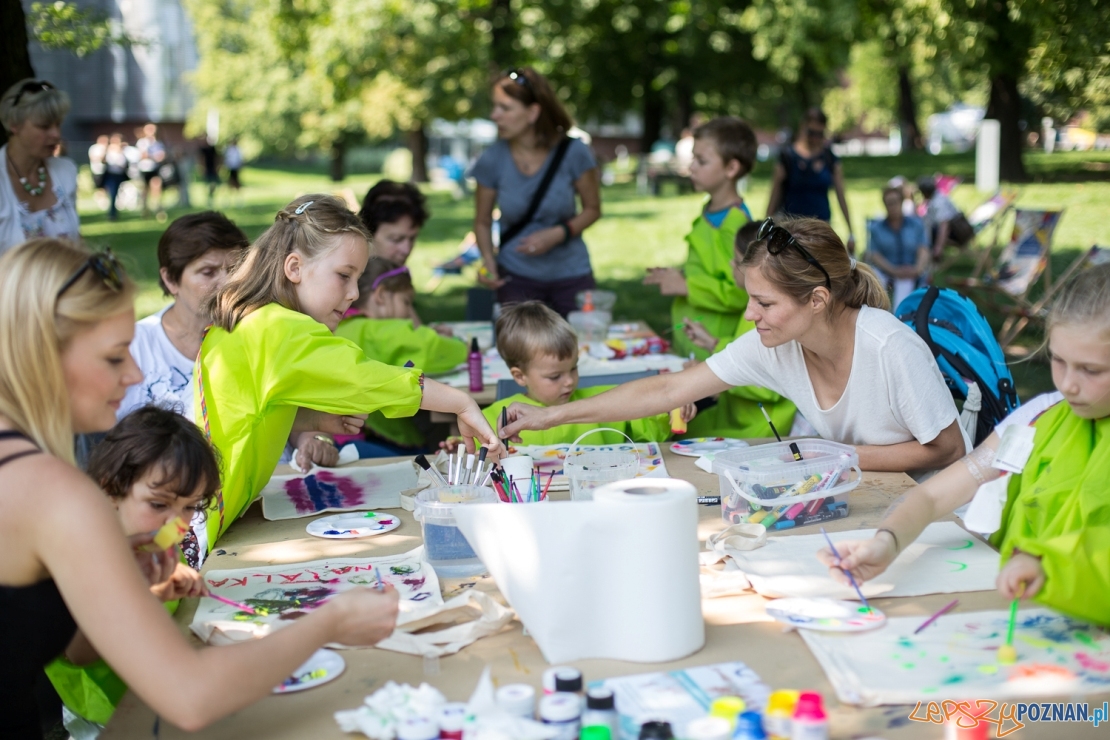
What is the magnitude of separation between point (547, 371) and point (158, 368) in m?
1.28

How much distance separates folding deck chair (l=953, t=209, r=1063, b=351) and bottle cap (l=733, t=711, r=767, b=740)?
686cm

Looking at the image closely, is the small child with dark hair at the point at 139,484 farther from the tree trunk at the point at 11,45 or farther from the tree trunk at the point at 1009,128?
the tree trunk at the point at 1009,128

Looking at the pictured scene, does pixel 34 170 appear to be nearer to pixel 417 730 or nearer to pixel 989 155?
pixel 417 730

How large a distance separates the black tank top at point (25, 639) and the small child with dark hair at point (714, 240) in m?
3.23

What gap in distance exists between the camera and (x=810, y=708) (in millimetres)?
1466

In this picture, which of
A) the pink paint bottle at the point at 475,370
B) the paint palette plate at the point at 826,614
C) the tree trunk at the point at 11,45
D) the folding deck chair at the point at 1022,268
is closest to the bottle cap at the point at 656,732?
the paint palette plate at the point at 826,614

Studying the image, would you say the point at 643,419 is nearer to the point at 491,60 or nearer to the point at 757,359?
the point at 757,359

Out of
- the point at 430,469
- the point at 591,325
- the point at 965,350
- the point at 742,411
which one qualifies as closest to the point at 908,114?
the point at 591,325

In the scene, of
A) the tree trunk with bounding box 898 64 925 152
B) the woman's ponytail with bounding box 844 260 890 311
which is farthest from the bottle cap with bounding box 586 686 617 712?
the tree trunk with bounding box 898 64 925 152

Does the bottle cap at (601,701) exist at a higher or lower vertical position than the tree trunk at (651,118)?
lower

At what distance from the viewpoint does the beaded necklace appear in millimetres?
5066

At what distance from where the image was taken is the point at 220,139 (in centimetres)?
3469

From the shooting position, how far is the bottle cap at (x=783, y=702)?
1479mm

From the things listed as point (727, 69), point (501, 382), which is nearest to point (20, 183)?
point (501, 382)
